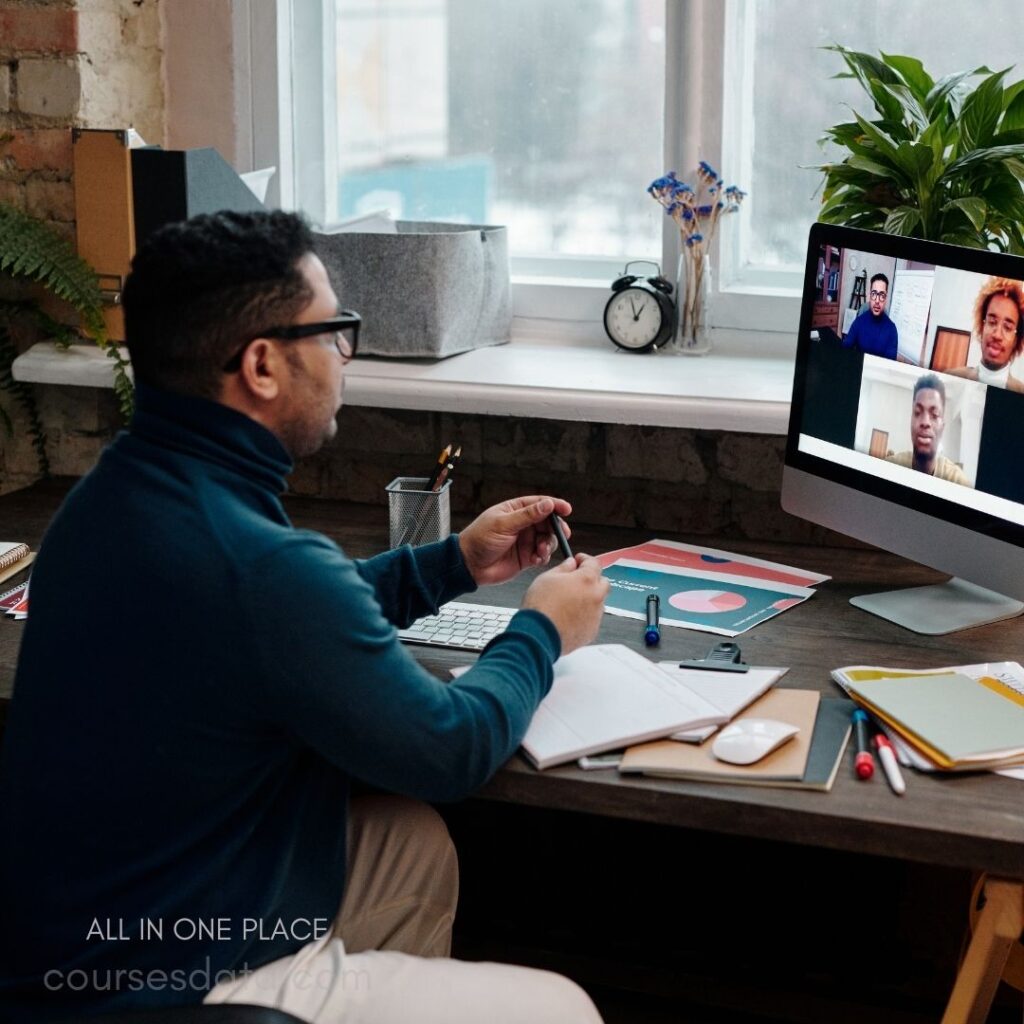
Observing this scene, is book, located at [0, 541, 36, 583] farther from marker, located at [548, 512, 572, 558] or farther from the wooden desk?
marker, located at [548, 512, 572, 558]

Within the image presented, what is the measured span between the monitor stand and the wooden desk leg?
0.45 m

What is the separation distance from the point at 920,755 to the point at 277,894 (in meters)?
0.65

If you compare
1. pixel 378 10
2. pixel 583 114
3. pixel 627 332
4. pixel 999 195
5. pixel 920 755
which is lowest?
pixel 920 755

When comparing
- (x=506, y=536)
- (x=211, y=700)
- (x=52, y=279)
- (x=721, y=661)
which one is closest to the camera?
(x=211, y=700)

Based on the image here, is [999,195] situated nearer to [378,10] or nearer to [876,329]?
[876,329]

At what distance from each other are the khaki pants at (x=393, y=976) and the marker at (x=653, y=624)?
15.2 inches

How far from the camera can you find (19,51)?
2.34m

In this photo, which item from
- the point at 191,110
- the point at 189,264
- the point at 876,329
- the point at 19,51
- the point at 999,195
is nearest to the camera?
the point at 189,264

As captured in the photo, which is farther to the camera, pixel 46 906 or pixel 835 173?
pixel 835 173

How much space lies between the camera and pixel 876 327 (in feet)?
5.66

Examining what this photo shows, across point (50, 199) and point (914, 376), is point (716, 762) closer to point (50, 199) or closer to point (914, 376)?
point (914, 376)

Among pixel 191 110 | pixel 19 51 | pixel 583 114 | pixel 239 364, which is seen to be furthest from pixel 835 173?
pixel 19 51

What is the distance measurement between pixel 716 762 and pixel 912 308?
67 centimetres

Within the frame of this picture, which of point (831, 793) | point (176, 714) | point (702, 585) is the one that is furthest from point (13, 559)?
point (831, 793)
